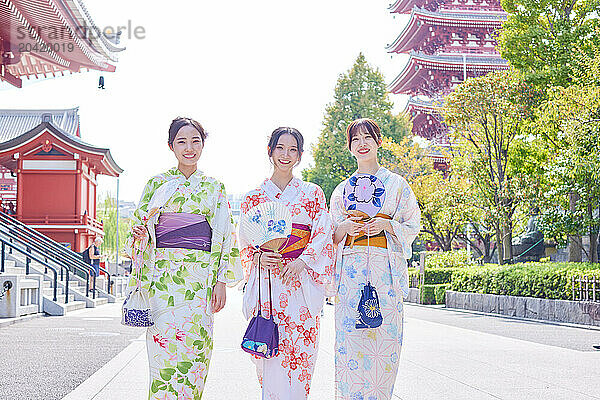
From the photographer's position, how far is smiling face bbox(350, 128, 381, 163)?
5031 millimetres

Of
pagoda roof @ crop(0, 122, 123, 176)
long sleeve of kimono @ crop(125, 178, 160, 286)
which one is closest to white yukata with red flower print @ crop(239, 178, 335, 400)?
long sleeve of kimono @ crop(125, 178, 160, 286)

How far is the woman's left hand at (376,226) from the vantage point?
4840 mm

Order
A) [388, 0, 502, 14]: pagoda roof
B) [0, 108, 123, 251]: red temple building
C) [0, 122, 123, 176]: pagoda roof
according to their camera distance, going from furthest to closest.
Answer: [388, 0, 502, 14]: pagoda roof
[0, 108, 123, 251]: red temple building
[0, 122, 123, 176]: pagoda roof

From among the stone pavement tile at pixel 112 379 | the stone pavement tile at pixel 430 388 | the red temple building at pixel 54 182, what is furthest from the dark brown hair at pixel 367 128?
the red temple building at pixel 54 182

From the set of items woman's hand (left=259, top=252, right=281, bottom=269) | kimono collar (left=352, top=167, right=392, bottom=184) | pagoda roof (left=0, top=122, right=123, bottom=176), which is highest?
pagoda roof (left=0, top=122, right=123, bottom=176)

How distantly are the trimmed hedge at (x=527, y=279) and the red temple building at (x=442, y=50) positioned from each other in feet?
75.1

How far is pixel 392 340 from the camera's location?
482 cm

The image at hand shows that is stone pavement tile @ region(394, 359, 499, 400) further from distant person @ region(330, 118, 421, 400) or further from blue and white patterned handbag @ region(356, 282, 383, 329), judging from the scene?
blue and white patterned handbag @ region(356, 282, 383, 329)

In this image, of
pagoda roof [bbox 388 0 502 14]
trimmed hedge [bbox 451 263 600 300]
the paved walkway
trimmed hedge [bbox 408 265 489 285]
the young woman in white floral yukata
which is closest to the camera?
the young woman in white floral yukata

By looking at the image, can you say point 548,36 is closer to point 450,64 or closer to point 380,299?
point 380,299

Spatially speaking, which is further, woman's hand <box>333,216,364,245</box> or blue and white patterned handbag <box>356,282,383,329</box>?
woman's hand <box>333,216,364,245</box>

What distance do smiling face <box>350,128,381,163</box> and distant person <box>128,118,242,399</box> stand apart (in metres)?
0.99

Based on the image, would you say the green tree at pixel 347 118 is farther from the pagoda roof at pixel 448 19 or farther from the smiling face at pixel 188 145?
the smiling face at pixel 188 145

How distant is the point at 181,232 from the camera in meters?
4.76
